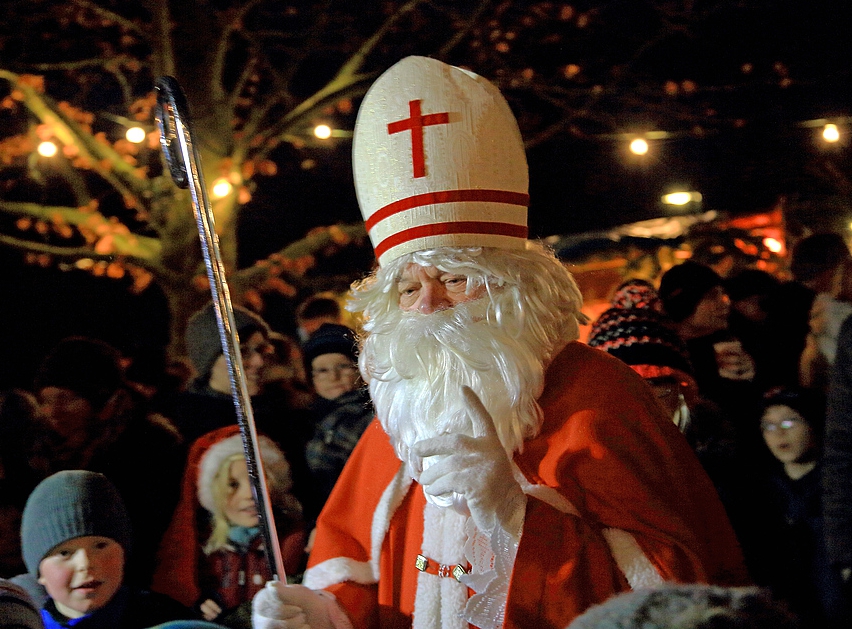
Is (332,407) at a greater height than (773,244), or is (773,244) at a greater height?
(773,244)

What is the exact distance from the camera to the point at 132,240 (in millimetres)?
6594

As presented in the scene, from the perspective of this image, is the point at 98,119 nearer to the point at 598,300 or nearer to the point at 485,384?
the point at 598,300

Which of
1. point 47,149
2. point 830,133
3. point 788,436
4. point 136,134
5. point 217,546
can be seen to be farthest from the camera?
point 136,134

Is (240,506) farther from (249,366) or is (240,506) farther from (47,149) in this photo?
(47,149)

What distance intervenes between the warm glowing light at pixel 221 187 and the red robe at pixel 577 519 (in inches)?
165

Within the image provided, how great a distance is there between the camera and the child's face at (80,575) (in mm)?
3238

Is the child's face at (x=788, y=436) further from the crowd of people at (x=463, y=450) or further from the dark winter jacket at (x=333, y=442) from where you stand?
the dark winter jacket at (x=333, y=442)

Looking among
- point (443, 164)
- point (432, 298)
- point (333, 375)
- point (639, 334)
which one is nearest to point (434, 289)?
point (432, 298)

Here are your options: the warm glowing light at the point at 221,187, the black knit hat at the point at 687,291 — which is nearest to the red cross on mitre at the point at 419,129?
the black knit hat at the point at 687,291

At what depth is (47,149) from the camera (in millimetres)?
6590

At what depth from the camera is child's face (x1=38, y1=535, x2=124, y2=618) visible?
3.24 meters

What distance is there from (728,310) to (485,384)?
2.31 m

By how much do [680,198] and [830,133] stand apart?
3.43 feet

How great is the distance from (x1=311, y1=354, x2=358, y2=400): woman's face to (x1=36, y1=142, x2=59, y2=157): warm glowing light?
3254 mm
